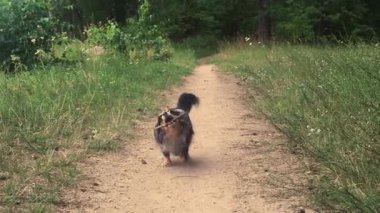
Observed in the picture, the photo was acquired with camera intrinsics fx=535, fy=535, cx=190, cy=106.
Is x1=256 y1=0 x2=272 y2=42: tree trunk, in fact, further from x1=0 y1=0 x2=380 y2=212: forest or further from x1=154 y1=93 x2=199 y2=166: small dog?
x1=154 y1=93 x2=199 y2=166: small dog

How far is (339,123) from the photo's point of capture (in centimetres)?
555

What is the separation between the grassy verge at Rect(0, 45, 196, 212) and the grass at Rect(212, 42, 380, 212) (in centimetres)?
239

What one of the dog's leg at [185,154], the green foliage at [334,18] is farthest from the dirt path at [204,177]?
the green foliage at [334,18]

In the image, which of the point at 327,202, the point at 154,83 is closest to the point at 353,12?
the point at 154,83

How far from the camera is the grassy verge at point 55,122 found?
17.2 ft

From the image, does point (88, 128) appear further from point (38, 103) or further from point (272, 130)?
point (272, 130)

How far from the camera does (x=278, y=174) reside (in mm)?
5840

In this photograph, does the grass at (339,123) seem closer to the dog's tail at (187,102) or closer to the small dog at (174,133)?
the dog's tail at (187,102)

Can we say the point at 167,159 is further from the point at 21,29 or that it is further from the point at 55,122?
the point at 21,29

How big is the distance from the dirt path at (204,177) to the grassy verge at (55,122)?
285mm

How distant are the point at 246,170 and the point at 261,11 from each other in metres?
21.1

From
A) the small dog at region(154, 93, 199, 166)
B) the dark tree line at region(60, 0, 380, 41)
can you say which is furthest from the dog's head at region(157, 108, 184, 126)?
the dark tree line at region(60, 0, 380, 41)

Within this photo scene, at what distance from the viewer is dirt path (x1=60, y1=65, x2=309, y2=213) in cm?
517

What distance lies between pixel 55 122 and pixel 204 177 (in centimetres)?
214
